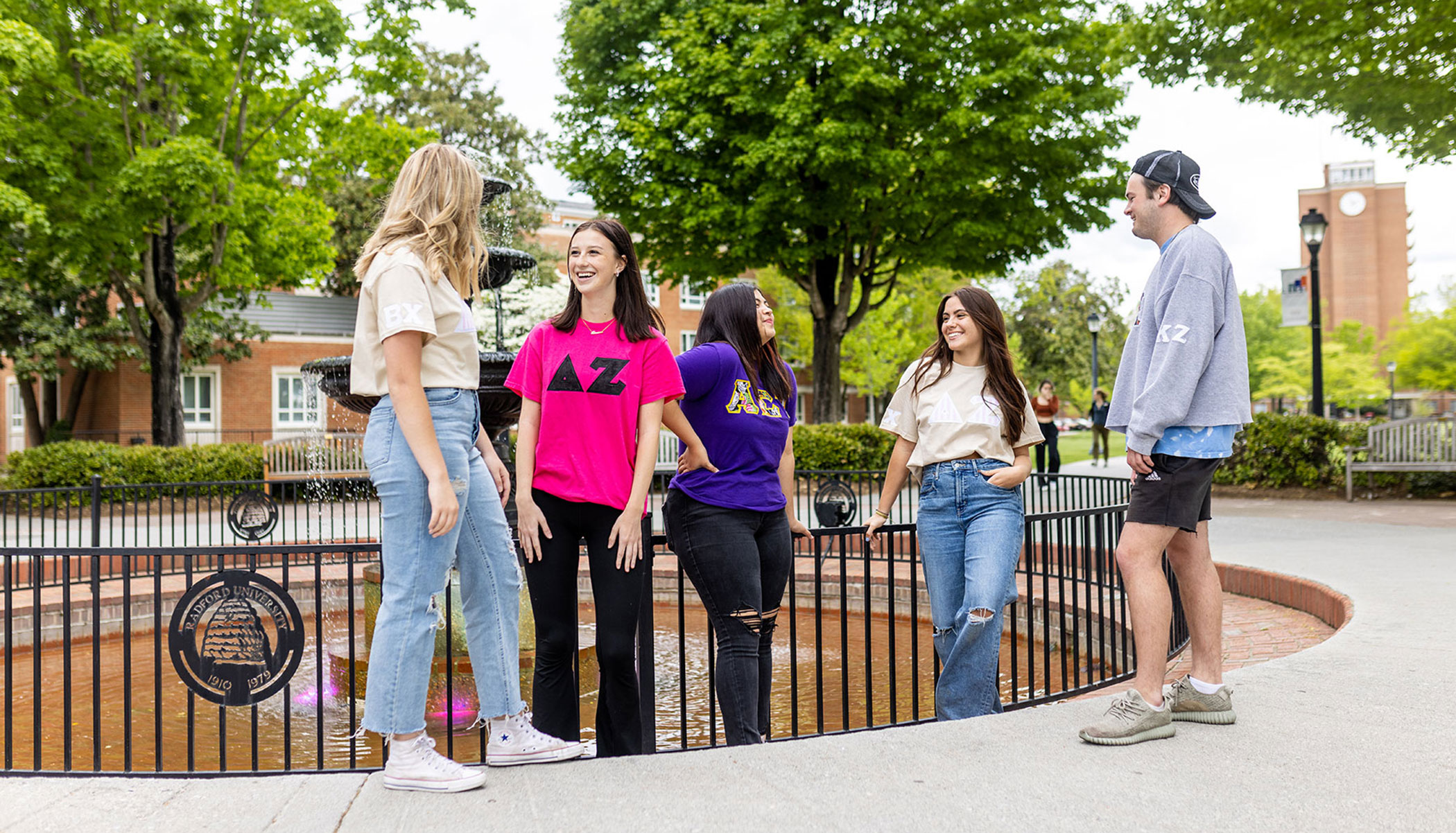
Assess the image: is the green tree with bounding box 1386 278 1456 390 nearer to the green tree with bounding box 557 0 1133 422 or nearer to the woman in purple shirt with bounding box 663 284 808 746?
the green tree with bounding box 557 0 1133 422

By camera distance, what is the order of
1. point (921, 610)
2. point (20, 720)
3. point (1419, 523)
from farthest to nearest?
point (1419, 523) < point (921, 610) < point (20, 720)

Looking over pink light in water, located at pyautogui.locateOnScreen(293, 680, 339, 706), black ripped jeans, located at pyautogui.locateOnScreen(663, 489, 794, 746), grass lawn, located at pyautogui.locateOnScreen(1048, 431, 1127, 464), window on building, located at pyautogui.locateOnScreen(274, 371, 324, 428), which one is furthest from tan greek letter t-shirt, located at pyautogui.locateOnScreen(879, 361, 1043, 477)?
window on building, located at pyautogui.locateOnScreen(274, 371, 324, 428)

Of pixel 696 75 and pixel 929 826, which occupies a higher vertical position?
pixel 696 75

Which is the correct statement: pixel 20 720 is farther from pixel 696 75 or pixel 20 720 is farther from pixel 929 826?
pixel 696 75

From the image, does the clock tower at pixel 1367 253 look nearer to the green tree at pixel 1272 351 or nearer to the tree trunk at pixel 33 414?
the green tree at pixel 1272 351

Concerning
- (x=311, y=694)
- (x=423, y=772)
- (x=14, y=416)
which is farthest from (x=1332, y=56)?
(x=14, y=416)

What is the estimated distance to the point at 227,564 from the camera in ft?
33.5

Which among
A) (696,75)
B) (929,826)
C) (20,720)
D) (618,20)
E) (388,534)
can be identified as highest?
(618,20)

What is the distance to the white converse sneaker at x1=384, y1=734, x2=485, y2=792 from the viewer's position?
9.96 feet

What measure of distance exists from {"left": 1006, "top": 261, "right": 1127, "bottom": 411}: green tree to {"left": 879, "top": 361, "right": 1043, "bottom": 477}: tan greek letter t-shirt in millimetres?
53041

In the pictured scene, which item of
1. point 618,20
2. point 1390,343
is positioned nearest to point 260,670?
point 618,20

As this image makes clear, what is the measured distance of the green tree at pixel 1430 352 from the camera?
165 ft

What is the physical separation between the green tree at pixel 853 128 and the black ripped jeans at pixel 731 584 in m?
16.0

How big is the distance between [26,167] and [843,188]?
14.7m
